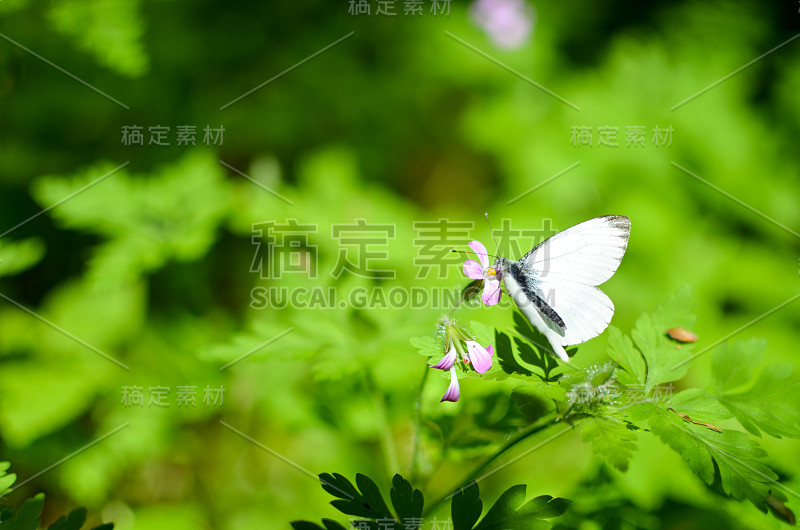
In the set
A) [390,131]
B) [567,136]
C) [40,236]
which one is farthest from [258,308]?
[567,136]

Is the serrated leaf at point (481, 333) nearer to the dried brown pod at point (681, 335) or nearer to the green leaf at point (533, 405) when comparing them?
the green leaf at point (533, 405)

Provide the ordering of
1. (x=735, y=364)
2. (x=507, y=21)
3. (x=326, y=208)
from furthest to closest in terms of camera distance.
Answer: (x=507, y=21) < (x=326, y=208) < (x=735, y=364)

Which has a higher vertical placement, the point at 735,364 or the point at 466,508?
the point at 735,364

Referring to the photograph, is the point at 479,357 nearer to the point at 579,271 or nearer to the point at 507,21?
the point at 579,271

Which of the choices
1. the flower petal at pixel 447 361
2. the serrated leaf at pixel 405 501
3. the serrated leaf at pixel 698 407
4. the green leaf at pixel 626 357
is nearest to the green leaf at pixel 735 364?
the serrated leaf at pixel 698 407

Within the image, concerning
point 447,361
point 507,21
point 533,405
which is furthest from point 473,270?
point 507,21

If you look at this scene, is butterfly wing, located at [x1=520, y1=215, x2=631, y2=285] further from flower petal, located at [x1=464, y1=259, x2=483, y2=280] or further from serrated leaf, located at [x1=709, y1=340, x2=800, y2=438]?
serrated leaf, located at [x1=709, y1=340, x2=800, y2=438]
